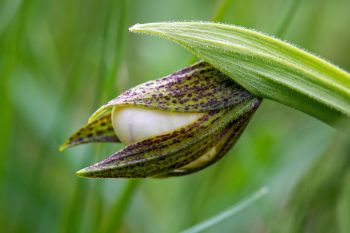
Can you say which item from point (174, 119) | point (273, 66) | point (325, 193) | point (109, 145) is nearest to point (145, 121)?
point (174, 119)

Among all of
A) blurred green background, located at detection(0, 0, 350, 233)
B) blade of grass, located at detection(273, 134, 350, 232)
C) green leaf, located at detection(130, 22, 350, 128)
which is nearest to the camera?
blade of grass, located at detection(273, 134, 350, 232)

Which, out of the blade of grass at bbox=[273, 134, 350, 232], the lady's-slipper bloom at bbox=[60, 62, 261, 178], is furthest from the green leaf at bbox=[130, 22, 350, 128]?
the blade of grass at bbox=[273, 134, 350, 232]

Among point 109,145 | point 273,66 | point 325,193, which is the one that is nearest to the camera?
point 325,193

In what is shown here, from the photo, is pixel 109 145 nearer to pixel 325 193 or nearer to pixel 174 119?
pixel 174 119

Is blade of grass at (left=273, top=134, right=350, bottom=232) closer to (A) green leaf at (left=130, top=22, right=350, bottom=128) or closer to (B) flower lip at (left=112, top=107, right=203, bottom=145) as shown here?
(A) green leaf at (left=130, top=22, right=350, bottom=128)

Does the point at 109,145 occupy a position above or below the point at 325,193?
below

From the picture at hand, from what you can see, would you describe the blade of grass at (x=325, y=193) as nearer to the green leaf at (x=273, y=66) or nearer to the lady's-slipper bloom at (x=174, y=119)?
the green leaf at (x=273, y=66)
